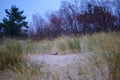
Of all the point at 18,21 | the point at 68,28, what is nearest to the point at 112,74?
the point at 68,28

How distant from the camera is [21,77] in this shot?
9.05 feet

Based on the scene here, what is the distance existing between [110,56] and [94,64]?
324 millimetres

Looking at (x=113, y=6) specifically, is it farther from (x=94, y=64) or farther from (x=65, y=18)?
(x=94, y=64)

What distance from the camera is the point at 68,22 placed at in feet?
A: 59.5

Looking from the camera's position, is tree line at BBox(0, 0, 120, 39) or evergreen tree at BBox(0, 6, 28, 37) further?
evergreen tree at BBox(0, 6, 28, 37)

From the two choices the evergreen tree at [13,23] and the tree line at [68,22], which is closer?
the tree line at [68,22]

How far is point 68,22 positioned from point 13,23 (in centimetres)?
741

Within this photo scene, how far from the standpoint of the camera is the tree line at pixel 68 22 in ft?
48.5

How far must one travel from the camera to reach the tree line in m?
14.8

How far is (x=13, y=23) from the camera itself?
2211 centimetres

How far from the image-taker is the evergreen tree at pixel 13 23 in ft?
70.6

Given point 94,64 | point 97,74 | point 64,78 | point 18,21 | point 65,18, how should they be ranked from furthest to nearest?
point 18,21 → point 65,18 → point 94,64 → point 64,78 → point 97,74

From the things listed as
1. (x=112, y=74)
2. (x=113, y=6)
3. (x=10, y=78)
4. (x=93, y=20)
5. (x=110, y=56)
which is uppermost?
(x=113, y=6)

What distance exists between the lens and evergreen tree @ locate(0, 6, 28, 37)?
→ 21.5m
